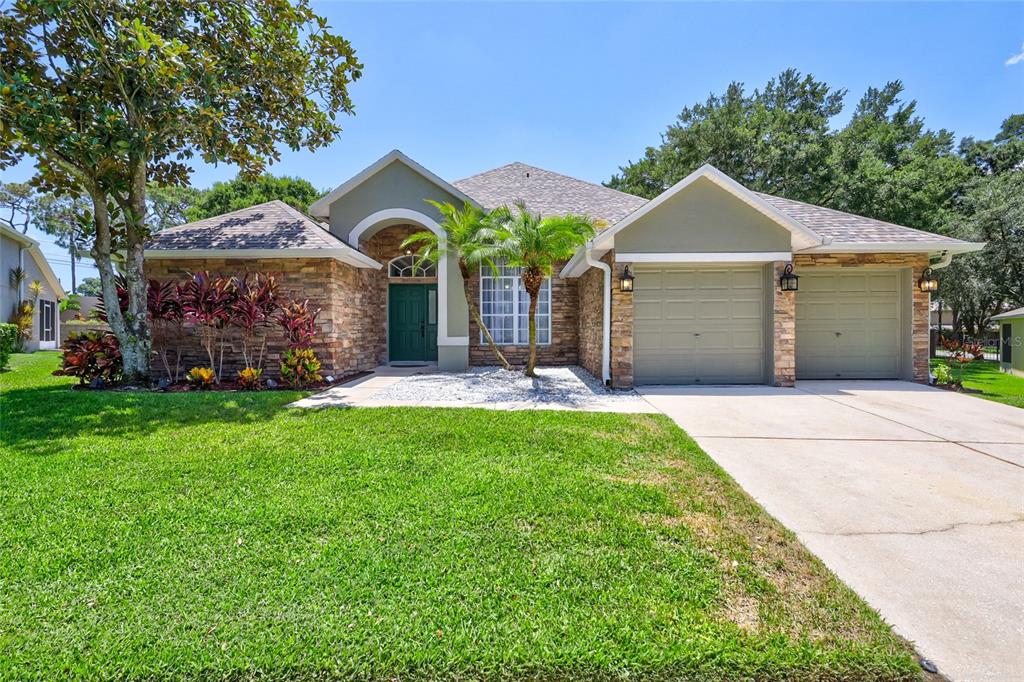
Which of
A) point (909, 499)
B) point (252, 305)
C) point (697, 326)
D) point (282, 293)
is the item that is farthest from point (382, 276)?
point (909, 499)

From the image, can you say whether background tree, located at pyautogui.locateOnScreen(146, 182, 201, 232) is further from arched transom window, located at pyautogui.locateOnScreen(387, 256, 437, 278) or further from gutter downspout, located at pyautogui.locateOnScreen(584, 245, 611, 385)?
gutter downspout, located at pyautogui.locateOnScreen(584, 245, 611, 385)

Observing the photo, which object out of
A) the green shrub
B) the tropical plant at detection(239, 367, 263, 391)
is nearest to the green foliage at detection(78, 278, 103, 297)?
the green shrub

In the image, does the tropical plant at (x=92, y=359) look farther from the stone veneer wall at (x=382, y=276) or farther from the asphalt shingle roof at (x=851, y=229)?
the asphalt shingle roof at (x=851, y=229)

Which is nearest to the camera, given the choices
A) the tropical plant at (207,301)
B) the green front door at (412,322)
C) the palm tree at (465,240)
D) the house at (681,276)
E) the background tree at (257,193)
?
the tropical plant at (207,301)

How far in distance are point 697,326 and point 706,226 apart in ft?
6.94

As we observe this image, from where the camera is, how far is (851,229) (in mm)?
9766

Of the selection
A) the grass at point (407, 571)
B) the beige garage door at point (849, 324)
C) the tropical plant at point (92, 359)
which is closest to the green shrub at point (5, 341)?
the tropical plant at point (92, 359)

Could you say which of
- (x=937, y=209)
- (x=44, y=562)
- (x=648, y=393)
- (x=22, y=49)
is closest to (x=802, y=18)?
(x=648, y=393)

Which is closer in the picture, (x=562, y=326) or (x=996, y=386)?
(x=996, y=386)

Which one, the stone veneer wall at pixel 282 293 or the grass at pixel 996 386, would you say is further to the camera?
the stone veneer wall at pixel 282 293

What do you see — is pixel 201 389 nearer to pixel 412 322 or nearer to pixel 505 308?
pixel 412 322

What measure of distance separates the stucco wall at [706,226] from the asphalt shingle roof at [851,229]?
0.55m

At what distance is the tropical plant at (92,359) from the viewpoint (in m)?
8.41

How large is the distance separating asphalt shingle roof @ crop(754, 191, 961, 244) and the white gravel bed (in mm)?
5334
